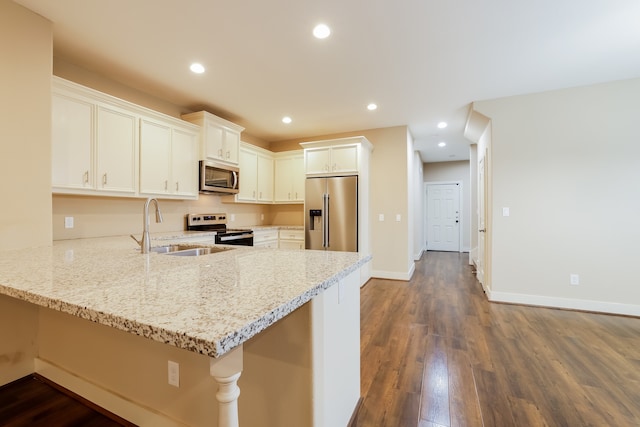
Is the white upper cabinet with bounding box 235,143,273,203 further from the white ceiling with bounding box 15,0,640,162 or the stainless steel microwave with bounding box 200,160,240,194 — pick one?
the white ceiling with bounding box 15,0,640,162

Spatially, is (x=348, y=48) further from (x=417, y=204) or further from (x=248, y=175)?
(x=417, y=204)

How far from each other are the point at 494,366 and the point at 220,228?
3728mm

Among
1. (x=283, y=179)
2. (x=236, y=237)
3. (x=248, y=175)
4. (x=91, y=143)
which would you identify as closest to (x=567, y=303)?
(x=236, y=237)

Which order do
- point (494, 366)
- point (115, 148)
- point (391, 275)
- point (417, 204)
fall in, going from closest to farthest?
point (494, 366) → point (115, 148) → point (391, 275) → point (417, 204)

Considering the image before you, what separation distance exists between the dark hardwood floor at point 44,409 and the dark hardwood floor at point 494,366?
1.57m

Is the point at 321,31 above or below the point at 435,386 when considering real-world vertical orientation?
above

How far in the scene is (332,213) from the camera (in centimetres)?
441

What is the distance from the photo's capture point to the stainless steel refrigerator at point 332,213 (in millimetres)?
4297

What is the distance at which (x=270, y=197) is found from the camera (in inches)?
209

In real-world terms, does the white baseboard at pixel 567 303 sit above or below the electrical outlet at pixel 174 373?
below

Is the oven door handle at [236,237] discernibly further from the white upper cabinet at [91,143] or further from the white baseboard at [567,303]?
the white baseboard at [567,303]

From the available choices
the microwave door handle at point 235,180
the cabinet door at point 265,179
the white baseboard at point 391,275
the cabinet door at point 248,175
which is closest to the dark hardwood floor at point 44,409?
the microwave door handle at point 235,180

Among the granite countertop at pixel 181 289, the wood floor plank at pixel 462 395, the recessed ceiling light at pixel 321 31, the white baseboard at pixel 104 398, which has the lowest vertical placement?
the wood floor plank at pixel 462 395

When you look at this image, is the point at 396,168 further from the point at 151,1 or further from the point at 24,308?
the point at 24,308
